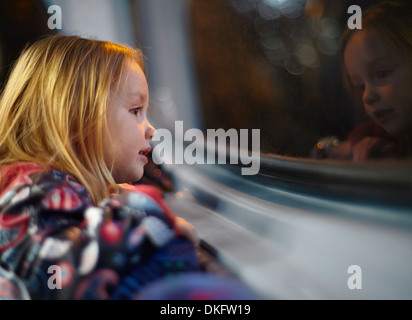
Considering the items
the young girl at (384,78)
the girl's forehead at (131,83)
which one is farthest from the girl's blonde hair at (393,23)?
the girl's forehead at (131,83)

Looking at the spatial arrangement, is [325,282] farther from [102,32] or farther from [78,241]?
[102,32]

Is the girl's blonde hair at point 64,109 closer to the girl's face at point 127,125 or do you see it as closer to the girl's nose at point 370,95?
the girl's face at point 127,125

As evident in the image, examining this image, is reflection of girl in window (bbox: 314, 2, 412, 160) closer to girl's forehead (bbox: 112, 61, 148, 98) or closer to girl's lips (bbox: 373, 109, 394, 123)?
girl's lips (bbox: 373, 109, 394, 123)

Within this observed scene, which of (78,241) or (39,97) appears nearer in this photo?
(78,241)

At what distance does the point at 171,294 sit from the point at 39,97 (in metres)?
0.41

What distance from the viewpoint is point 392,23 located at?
1.77 feet

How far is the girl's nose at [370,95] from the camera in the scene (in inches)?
22.2

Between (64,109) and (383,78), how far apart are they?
53 centimetres

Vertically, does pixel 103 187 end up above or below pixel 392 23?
below

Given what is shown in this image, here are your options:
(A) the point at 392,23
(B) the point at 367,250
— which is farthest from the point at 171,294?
(A) the point at 392,23

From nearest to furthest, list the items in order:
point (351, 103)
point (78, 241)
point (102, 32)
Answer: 1. point (78, 241)
2. point (351, 103)
3. point (102, 32)

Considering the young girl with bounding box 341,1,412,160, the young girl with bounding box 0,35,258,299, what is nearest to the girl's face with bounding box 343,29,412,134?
the young girl with bounding box 341,1,412,160

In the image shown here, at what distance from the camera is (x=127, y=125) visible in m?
0.68
